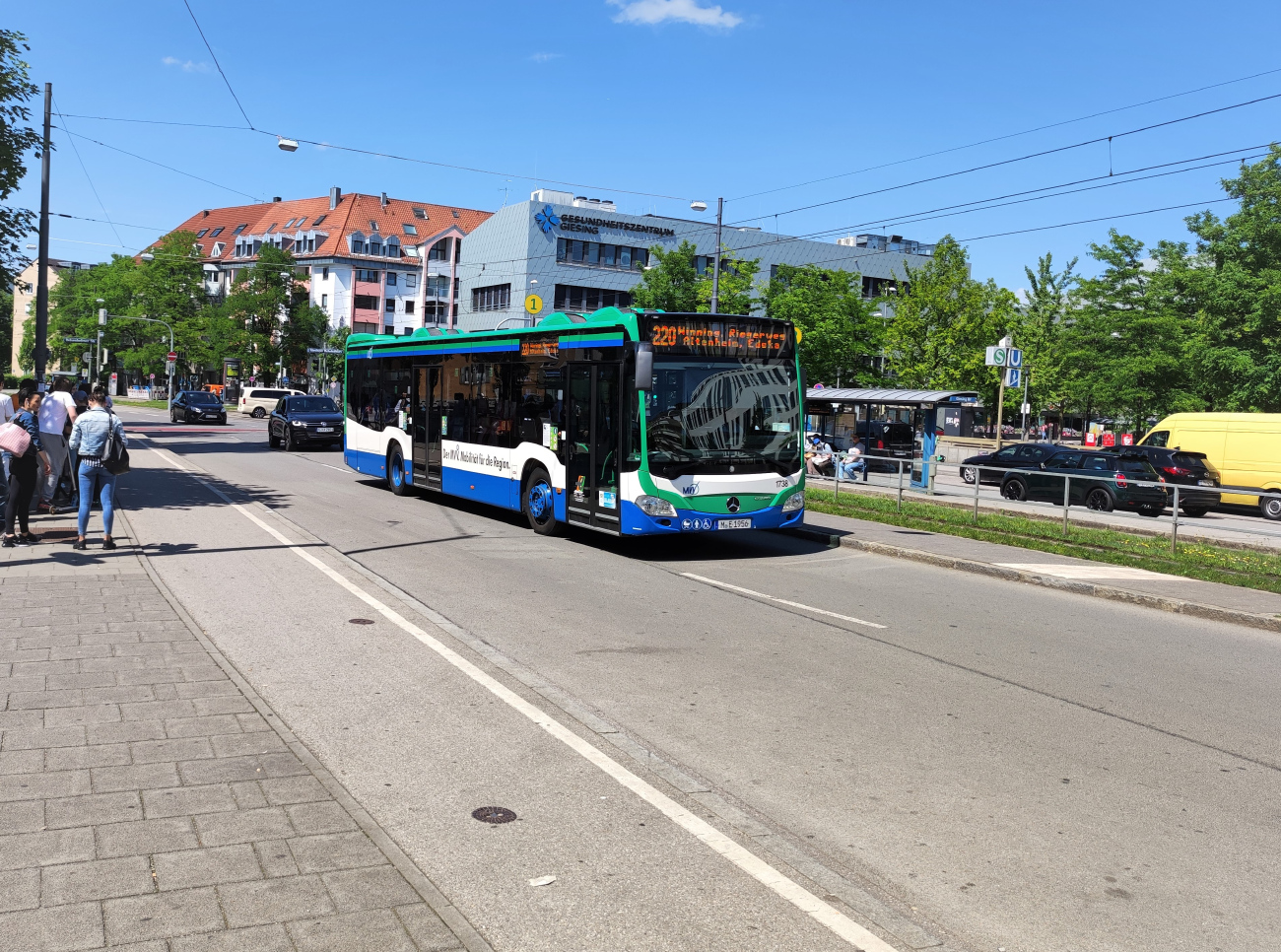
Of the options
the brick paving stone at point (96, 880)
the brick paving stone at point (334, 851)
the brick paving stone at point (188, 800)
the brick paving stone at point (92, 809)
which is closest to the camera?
the brick paving stone at point (96, 880)

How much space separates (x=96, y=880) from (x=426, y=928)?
1.24 metres

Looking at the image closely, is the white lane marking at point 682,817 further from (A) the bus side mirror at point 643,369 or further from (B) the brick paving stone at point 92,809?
(A) the bus side mirror at point 643,369

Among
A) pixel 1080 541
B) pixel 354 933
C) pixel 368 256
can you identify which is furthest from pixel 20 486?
pixel 368 256

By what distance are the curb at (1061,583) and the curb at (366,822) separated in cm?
904

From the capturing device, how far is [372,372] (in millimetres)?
21891

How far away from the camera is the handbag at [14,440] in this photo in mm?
11906

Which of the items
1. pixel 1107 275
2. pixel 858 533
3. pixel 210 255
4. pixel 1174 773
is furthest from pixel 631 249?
pixel 1174 773

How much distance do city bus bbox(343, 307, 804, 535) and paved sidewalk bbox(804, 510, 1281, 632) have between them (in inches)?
79.8

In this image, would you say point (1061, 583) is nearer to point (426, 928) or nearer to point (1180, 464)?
point (426, 928)

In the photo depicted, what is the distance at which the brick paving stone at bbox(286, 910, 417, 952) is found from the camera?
352 cm

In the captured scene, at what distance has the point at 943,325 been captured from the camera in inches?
2098

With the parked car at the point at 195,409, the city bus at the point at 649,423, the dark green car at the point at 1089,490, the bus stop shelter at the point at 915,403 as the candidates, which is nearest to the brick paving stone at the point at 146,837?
the city bus at the point at 649,423

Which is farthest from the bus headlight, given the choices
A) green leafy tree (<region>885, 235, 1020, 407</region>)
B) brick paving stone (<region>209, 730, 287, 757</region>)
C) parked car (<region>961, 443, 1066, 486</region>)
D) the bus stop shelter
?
green leafy tree (<region>885, 235, 1020, 407</region>)

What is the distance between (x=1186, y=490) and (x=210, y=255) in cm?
10471
